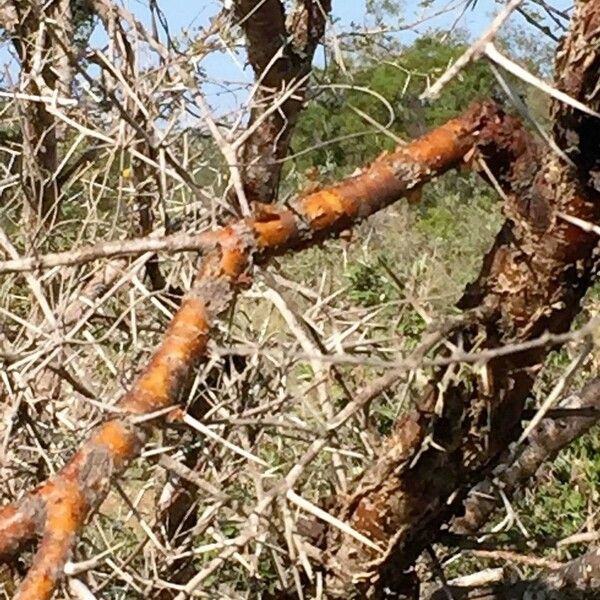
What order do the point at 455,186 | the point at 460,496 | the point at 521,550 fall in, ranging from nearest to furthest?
1. the point at 460,496
2. the point at 521,550
3. the point at 455,186

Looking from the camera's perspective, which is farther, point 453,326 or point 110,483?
point 453,326

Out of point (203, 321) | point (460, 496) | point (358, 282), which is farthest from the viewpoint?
point (358, 282)

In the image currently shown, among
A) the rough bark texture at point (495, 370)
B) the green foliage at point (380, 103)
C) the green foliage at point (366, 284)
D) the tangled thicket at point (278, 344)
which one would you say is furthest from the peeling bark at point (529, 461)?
the green foliage at point (366, 284)

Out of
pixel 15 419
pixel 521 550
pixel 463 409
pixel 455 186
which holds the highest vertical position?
pixel 15 419

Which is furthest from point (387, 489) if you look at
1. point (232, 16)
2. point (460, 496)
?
point (232, 16)

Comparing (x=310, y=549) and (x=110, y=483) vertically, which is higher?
(x=110, y=483)

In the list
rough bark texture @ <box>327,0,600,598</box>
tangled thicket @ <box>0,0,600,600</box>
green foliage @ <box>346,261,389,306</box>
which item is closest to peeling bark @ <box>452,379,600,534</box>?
tangled thicket @ <box>0,0,600,600</box>

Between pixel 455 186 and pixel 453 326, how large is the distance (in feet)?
30.8

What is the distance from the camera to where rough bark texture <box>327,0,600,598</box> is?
132 centimetres

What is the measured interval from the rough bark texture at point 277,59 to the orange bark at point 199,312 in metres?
0.74

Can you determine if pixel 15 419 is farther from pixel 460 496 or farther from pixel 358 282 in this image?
pixel 358 282

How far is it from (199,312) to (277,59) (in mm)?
1063

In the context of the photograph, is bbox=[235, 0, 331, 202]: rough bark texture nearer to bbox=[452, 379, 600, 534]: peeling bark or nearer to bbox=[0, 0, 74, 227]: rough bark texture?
bbox=[0, 0, 74, 227]: rough bark texture

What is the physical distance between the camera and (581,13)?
1.22 m
